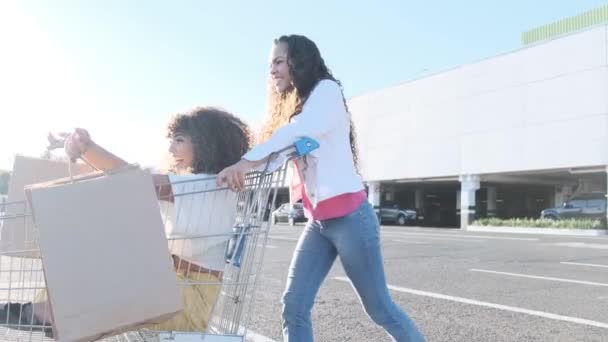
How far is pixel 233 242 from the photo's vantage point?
2.53 meters

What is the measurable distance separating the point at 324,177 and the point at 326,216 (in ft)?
0.55

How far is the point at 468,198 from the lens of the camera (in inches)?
1324

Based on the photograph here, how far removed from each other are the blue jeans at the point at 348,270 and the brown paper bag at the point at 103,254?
2.70 ft

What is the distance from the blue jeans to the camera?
101 inches

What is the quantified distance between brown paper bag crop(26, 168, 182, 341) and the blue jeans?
82cm

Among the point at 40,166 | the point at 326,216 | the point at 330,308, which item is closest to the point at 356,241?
the point at 326,216

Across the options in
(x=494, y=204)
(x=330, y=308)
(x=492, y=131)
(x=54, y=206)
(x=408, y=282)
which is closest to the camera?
(x=54, y=206)

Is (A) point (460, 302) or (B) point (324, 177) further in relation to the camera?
(A) point (460, 302)

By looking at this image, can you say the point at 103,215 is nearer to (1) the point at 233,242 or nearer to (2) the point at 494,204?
(1) the point at 233,242

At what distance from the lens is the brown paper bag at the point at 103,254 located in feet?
6.16

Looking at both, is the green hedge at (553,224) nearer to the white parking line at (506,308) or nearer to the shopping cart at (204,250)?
the white parking line at (506,308)

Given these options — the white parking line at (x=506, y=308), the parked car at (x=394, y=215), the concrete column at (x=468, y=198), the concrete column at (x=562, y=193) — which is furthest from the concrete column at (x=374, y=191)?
the white parking line at (x=506, y=308)

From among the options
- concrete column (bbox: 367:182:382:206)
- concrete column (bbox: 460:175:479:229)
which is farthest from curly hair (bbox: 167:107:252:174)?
concrete column (bbox: 367:182:382:206)

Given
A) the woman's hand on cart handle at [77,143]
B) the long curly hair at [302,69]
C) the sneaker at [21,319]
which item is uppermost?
the long curly hair at [302,69]
